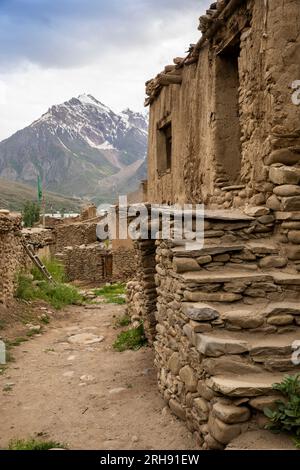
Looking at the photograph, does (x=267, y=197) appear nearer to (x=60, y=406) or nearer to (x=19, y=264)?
(x=60, y=406)

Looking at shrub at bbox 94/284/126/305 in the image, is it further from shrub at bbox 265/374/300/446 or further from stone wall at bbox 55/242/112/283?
shrub at bbox 265/374/300/446

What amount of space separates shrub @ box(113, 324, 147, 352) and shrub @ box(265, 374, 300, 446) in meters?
4.14

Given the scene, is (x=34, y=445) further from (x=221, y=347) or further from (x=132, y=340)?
(x=132, y=340)

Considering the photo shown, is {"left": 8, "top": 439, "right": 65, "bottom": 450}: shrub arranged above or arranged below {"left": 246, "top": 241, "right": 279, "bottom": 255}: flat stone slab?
below

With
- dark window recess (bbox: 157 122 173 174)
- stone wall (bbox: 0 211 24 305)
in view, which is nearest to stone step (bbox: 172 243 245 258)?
dark window recess (bbox: 157 122 173 174)

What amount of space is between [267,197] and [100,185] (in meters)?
153

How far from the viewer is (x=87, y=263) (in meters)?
17.9

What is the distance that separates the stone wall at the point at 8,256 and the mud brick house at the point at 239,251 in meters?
5.00

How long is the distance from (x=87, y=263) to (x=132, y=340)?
10.5 metres

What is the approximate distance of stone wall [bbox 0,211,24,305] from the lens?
9.57 meters

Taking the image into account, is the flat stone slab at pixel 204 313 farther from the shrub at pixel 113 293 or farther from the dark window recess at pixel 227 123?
the shrub at pixel 113 293

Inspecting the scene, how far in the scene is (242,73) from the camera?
529 cm

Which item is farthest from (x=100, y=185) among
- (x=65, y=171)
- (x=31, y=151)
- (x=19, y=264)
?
(x=19, y=264)

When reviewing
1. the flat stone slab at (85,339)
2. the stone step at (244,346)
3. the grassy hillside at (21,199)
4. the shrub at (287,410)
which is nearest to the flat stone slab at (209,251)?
the stone step at (244,346)
